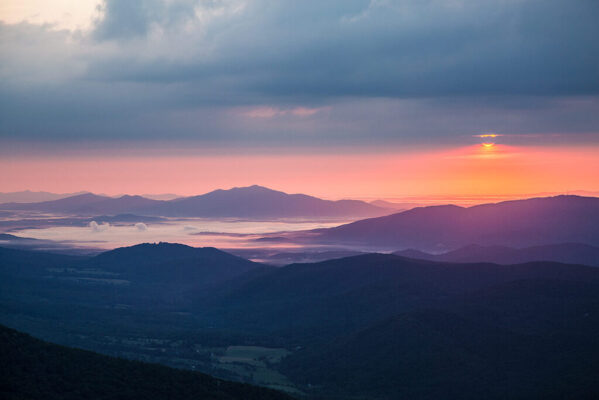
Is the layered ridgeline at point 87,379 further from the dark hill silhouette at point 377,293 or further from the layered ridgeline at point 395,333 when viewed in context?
the dark hill silhouette at point 377,293

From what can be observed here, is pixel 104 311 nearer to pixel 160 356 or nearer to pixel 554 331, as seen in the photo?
pixel 160 356

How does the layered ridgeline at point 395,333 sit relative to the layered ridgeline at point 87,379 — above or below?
below

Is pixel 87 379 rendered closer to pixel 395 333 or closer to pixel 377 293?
pixel 395 333

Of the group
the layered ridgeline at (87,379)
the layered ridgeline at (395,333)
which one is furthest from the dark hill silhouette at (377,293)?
the layered ridgeline at (87,379)

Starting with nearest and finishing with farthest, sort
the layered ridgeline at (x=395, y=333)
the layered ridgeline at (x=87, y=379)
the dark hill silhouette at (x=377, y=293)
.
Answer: the layered ridgeline at (x=87, y=379)
the layered ridgeline at (x=395, y=333)
the dark hill silhouette at (x=377, y=293)

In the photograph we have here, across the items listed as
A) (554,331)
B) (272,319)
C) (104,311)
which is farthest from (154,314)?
(554,331)

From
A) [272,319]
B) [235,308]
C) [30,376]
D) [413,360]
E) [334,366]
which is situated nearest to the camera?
[30,376]

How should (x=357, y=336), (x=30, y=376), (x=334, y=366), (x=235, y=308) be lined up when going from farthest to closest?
(x=235, y=308)
(x=357, y=336)
(x=334, y=366)
(x=30, y=376)
